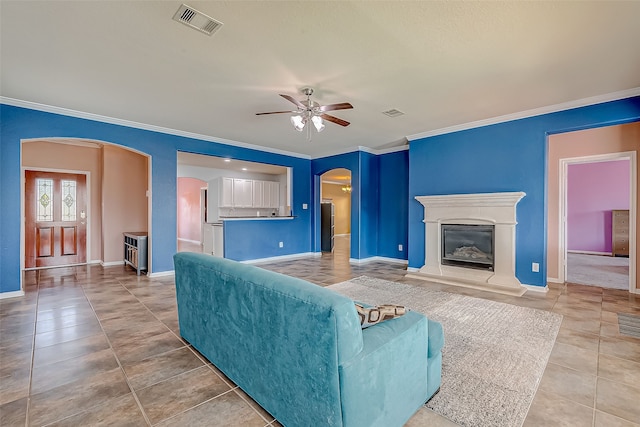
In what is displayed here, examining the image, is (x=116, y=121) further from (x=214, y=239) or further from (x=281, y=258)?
(x=281, y=258)

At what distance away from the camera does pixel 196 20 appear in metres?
2.24

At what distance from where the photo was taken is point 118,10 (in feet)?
6.98

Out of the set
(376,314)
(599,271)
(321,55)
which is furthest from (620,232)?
(376,314)

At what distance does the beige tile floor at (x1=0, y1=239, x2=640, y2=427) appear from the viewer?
1.68 meters

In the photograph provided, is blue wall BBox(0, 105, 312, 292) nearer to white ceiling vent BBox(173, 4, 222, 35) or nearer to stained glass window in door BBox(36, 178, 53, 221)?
stained glass window in door BBox(36, 178, 53, 221)

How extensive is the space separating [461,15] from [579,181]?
870 cm

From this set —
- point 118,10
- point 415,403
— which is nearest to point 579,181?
point 415,403

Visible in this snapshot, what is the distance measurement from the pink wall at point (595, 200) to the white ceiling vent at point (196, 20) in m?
9.62

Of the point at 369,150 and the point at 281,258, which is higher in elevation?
the point at 369,150

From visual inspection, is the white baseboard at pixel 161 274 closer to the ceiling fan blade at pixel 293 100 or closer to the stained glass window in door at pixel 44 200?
the stained glass window in door at pixel 44 200

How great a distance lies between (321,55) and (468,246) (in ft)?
13.0

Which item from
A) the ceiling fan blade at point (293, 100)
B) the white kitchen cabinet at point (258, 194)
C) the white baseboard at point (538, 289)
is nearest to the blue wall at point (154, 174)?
the white kitchen cabinet at point (258, 194)

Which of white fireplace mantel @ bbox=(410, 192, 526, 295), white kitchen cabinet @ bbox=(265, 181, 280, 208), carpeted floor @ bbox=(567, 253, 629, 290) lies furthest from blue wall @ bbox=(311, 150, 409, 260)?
carpeted floor @ bbox=(567, 253, 629, 290)

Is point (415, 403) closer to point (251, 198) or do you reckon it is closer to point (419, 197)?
point (419, 197)
